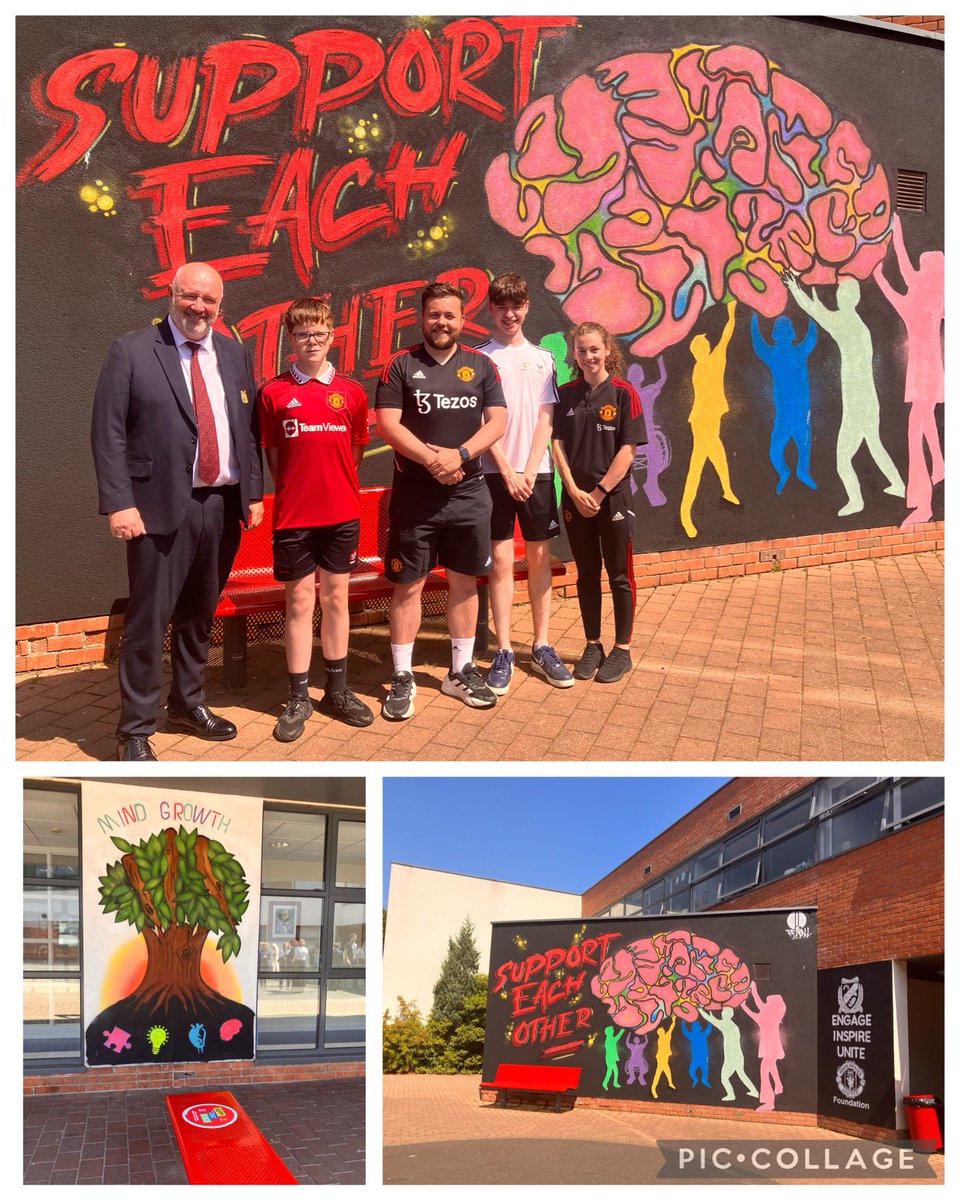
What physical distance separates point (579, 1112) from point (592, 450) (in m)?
8.36

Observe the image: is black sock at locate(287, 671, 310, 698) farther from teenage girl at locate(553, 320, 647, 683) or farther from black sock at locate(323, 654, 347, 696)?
teenage girl at locate(553, 320, 647, 683)

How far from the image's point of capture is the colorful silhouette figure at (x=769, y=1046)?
9.83 meters

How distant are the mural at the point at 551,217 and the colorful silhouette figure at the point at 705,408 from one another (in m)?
0.02

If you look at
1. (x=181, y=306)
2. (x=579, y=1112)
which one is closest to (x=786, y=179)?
(x=181, y=306)

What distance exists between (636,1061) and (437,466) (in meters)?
8.44

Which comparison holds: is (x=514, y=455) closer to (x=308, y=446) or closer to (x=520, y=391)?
(x=520, y=391)

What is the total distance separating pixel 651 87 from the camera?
809 cm

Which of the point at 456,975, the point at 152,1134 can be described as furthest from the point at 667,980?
the point at 152,1134

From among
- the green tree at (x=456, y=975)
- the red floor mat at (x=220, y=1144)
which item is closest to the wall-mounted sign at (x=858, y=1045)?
the green tree at (x=456, y=975)

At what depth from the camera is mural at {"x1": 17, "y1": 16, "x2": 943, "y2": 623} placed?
20.4 ft

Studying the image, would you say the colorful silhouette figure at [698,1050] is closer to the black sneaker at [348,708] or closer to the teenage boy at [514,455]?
the teenage boy at [514,455]

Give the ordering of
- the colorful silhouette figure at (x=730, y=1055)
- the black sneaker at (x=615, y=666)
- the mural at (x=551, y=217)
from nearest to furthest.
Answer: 1. the black sneaker at (x=615, y=666)
2. the mural at (x=551, y=217)
3. the colorful silhouette figure at (x=730, y=1055)

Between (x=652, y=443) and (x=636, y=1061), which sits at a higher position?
(x=652, y=443)

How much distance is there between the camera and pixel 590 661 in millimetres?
6051
